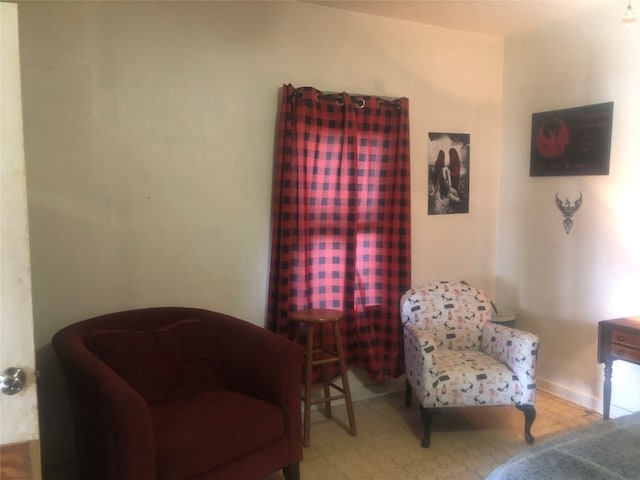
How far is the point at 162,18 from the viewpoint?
2625 mm

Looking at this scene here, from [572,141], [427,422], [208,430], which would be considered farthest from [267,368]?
[572,141]

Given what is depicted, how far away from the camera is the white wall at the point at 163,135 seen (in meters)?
2.43

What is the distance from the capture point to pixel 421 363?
2734 millimetres

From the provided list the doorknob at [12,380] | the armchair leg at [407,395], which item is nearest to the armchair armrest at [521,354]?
the armchair leg at [407,395]

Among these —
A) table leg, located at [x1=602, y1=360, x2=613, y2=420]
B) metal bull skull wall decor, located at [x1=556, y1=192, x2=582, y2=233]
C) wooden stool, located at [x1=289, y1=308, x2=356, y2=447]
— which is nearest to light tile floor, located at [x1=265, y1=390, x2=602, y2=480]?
wooden stool, located at [x1=289, y1=308, x2=356, y2=447]

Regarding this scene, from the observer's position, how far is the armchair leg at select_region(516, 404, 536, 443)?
2724 mm

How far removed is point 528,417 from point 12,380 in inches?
97.9

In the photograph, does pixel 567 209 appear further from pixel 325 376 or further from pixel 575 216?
pixel 325 376

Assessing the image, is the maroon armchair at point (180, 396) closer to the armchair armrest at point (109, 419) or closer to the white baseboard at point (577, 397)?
the armchair armrest at point (109, 419)

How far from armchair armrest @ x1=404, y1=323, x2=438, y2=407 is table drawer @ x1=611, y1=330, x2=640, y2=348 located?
0.96 metres

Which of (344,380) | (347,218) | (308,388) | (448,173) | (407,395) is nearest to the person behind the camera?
(308,388)

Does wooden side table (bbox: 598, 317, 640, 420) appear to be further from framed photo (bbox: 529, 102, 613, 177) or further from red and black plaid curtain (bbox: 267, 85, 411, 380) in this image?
red and black plaid curtain (bbox: 267, 85, 411, 380)

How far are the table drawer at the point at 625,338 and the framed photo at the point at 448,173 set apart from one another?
4.40 feet

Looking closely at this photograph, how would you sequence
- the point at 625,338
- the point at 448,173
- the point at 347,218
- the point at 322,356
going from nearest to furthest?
the point at 625,338
the point at 322,356
the point at 347,218
the point at 448,173
